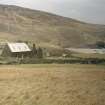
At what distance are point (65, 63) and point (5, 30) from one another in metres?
44.4

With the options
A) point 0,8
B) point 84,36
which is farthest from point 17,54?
point 0,8

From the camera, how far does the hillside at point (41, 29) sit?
62156 millimetres

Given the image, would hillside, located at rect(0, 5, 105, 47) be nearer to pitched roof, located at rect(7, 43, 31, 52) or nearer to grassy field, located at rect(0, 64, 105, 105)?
pitched roof, located at rect(7, 43, 31, 52)

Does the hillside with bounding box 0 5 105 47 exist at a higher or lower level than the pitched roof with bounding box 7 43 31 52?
higher

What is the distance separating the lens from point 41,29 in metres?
71.8

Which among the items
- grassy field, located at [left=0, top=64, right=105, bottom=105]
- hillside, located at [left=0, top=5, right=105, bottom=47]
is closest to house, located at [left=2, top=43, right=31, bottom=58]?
grassy field, located at [left=0, top=64, right=105, bottom=105]

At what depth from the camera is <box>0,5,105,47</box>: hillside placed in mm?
62156

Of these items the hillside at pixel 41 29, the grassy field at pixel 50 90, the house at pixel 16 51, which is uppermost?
the hillside at pixel 41 29

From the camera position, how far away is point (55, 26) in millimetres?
76625

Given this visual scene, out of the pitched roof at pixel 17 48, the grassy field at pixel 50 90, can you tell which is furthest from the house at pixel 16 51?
the grassy field at pixel 50 90

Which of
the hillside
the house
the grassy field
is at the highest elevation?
the hillside

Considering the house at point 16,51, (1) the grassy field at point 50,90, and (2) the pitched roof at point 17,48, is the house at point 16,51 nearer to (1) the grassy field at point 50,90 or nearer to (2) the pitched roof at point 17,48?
(2) the pitched roof at point 17,48

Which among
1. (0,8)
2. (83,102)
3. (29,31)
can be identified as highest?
(0,8)

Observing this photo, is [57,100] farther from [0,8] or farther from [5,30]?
[0,8]
